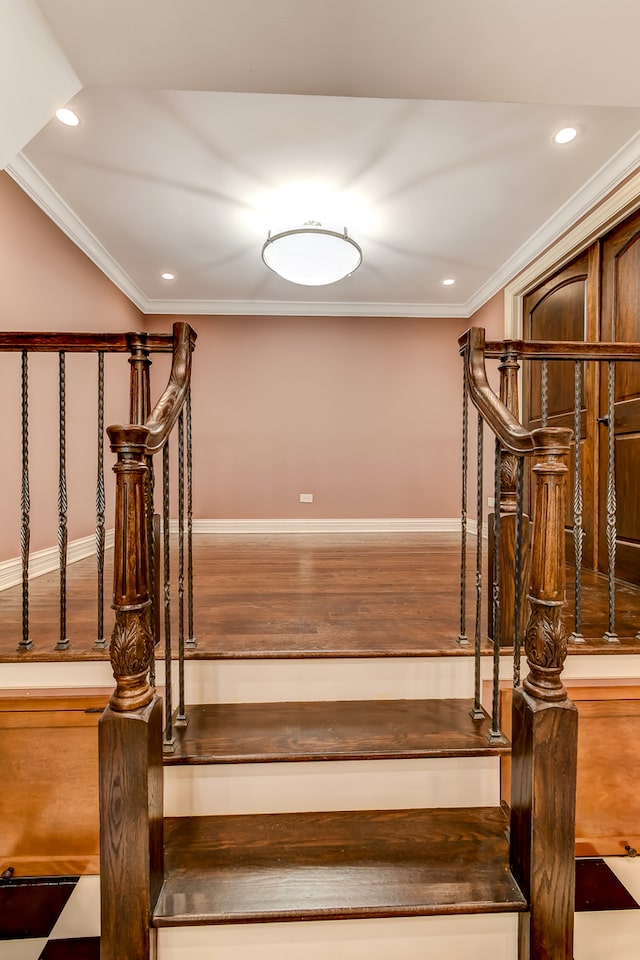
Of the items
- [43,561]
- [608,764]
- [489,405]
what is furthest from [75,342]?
[608,764]

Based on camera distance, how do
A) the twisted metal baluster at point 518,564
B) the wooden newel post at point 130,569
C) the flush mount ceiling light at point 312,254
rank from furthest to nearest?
the flush mount ceiling light at point 312,254
the twisted metal baluster at point 518,564
the wooden newel post at point 130,569

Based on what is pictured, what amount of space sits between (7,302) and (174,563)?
71.1 inches

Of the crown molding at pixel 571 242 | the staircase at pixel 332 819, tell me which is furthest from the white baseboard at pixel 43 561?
the crown molding at pixel 571 242

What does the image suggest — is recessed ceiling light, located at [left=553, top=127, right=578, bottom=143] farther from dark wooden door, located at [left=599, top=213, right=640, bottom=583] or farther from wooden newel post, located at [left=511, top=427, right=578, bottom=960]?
wooden newel post, located at [left=511, top=427, right=578, bottom=960]

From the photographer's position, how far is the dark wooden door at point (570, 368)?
2.82m

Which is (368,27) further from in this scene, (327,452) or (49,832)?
(327,452)

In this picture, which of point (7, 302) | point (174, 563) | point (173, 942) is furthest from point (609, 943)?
point (7, 302)

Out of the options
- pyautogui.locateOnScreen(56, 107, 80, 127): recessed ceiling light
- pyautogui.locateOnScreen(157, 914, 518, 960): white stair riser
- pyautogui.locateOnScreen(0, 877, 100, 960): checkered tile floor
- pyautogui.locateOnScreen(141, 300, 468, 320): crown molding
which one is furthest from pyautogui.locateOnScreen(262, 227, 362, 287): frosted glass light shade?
pyautogui.locateOnScreen(0, 877, 100, 960): checkered tile floor

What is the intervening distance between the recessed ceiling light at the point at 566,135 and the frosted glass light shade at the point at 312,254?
3.65ft

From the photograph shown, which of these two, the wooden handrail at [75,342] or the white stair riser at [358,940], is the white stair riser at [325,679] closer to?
the white stair riser at [358,940]

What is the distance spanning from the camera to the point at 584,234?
280cm

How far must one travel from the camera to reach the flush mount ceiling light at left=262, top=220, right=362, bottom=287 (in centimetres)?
271

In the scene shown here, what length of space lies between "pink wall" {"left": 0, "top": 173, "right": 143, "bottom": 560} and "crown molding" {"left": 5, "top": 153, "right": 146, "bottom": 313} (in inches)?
1.7

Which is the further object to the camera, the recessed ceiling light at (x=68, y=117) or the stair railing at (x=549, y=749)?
the recessed ceiling light at (x=68, y=117)
